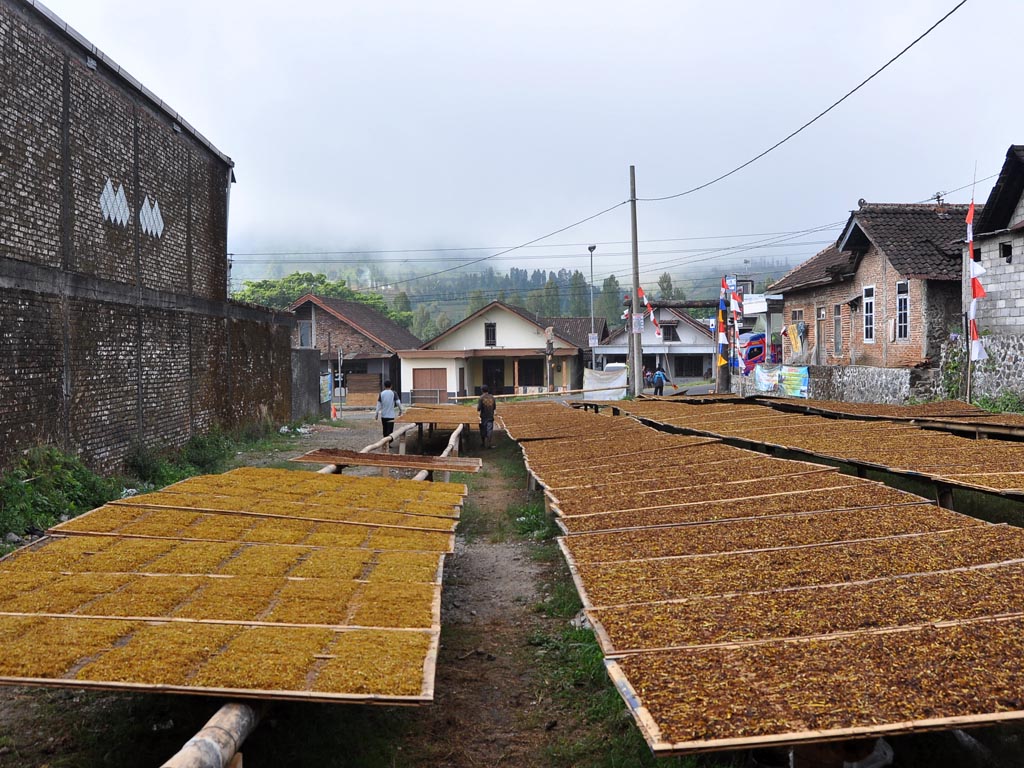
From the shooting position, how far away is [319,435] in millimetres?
21984

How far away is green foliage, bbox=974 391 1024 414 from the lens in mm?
15216

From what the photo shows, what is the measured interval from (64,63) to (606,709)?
11.0 meters

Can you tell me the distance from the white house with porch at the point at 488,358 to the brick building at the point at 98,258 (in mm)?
20872

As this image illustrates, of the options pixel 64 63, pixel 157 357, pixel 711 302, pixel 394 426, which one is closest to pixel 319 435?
pixel 394 426

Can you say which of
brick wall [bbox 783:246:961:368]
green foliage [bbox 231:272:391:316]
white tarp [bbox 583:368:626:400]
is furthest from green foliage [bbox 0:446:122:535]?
green foliage [bbox 231:272:391:316]

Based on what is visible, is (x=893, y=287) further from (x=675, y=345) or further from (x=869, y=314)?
(x=675, y=345)

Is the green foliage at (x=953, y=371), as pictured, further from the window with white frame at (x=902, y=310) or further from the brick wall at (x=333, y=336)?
the brick wall at (x=333, y=336)

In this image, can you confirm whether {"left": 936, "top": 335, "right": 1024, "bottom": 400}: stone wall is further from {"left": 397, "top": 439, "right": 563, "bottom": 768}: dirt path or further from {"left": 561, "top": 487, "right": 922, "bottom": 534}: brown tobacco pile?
Result: {"left": 397, "top": 439, "right": 563, "bottom": 768}: dirt path

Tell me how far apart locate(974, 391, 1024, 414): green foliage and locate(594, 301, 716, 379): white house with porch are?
2797 centimetres

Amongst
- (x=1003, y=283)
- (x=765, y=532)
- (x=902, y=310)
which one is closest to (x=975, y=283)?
(x=1003, y=283)

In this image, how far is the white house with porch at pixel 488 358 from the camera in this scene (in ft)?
127

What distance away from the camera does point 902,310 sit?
20.9 m

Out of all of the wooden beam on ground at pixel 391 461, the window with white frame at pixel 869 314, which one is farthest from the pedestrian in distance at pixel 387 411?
the window with white frame at pixel 869 314

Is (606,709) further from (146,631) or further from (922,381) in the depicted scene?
(922,381)
